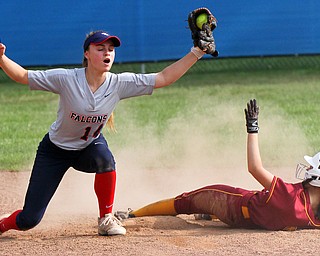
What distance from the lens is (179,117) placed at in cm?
1102

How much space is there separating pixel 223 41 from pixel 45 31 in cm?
298

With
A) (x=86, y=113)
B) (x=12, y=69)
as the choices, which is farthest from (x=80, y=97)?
(x=12, y=69)

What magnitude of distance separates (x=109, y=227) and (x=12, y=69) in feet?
4.14

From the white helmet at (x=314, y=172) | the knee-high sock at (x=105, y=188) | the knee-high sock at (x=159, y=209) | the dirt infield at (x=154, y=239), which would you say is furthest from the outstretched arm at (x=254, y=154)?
the knee-high sock at (x=105, y=188)

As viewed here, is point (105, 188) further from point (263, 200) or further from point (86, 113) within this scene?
point (263, 200)

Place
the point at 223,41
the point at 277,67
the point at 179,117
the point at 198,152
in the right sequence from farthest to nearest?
the point at 277,67 < the point at 223,41 < the point at 179,117 < the point at 198,152

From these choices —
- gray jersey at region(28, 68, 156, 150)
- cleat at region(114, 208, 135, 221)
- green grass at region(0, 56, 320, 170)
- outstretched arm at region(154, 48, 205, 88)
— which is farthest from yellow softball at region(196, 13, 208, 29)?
green grass at region(0, 56, 320, 170)

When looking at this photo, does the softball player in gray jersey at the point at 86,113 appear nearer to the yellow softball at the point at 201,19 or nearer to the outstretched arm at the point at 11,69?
the outstretched arm at the point at 11,69

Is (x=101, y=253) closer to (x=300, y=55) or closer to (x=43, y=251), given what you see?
(x=43, y=251)

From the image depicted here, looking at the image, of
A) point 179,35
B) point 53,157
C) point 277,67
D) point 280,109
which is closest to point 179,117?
point 280,109

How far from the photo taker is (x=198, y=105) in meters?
11.7

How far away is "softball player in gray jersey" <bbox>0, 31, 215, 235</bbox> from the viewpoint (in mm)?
5500

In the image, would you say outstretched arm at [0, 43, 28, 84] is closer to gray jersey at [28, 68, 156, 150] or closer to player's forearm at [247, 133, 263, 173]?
gray jersey at [28, 68, 156, 150]

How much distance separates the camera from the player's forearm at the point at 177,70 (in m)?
5.48
